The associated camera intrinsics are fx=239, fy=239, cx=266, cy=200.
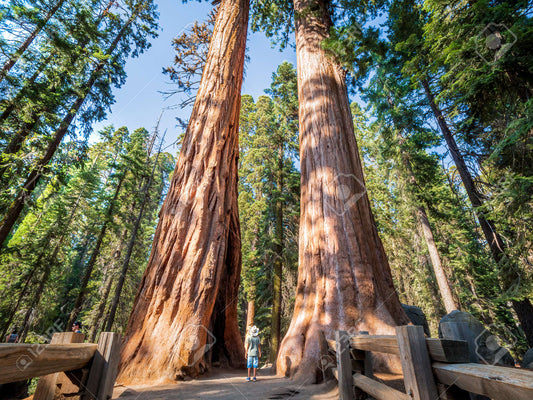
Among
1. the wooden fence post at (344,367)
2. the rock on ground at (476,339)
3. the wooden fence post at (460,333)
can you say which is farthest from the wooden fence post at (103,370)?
the rock on ground at (476,339)

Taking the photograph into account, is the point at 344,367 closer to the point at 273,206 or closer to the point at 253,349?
the point at 253,349

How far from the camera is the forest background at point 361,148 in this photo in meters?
5.60

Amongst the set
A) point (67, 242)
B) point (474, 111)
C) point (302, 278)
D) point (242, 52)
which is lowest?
point (302, 278)

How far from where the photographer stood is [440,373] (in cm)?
154

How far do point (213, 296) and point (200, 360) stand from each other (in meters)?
1.12

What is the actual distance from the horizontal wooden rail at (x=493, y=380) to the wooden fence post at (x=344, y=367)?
1553 millimetres

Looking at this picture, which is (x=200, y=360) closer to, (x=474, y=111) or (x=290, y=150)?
(x=474, y=111)

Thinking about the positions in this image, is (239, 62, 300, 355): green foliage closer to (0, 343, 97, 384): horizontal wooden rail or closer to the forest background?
the forest background

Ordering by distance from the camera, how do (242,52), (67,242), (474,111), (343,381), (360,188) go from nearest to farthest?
(343,381) < (360,188) < (474,111) < (242,52) < (67,242)

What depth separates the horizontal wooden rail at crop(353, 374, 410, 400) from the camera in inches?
75.3

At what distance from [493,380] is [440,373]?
19.2 inches

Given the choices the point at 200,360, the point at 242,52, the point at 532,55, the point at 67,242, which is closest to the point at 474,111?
the point at 532,55

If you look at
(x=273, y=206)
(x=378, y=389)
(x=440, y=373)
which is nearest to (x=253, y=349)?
(x=378, y=389)

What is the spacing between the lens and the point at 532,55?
4613 mm
